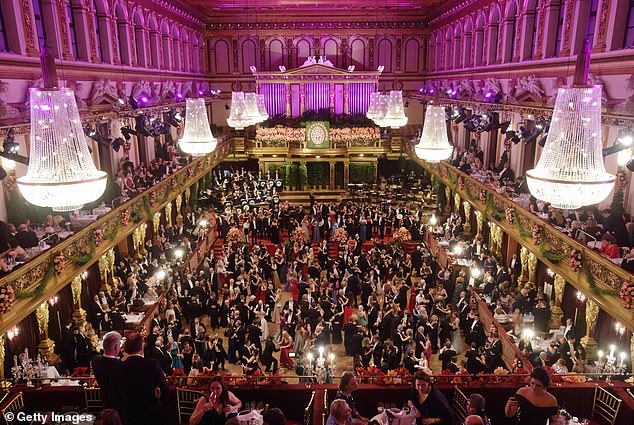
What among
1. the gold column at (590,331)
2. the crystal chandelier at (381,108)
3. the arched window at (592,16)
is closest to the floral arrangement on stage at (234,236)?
the crystal chandelier at (381,108)

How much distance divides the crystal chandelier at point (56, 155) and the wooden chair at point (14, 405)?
146 inches

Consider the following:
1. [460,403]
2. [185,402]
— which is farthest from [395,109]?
[185,402]

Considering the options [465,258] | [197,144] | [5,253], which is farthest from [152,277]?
[465,258]

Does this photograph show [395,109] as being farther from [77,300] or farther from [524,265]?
[77,300]

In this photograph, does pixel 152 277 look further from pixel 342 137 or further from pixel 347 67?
pixel 347 67

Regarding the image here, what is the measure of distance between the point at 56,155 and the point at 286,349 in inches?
314

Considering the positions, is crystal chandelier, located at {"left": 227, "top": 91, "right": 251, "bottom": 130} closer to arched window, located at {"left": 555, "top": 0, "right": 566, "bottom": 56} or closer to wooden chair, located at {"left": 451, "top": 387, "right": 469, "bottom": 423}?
wooden chair, located at {"left": 451, "top": 387, "right": 469, "bottom": 423}

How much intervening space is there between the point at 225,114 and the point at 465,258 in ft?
66.5

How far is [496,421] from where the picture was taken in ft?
26.8

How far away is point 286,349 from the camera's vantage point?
12.1 metres

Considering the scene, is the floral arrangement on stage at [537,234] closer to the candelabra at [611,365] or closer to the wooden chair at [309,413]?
the candelabra at [611,365]

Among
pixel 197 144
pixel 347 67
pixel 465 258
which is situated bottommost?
pixel 465 258

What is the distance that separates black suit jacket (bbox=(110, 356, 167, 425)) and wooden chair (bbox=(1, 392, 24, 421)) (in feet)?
12.0

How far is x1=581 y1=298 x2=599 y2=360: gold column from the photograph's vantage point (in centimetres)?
1125
